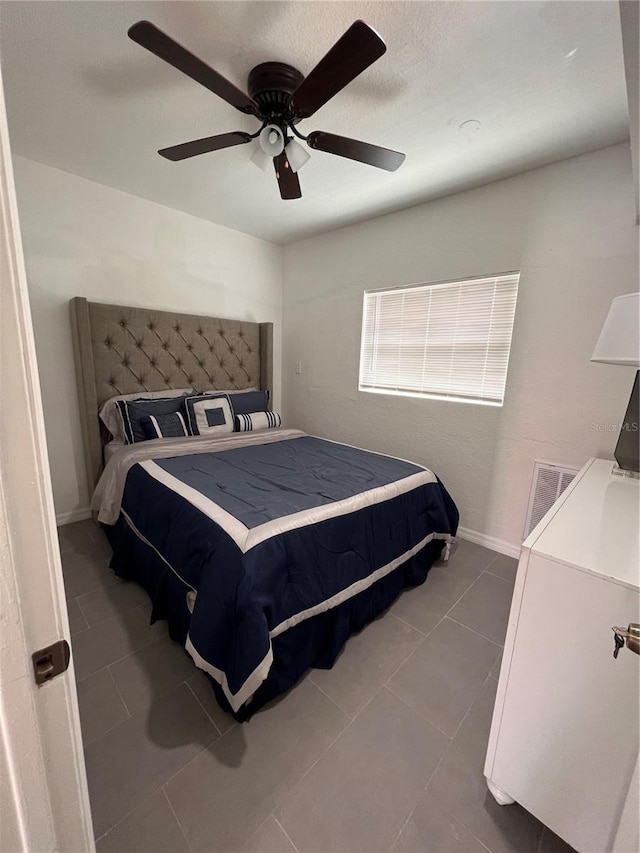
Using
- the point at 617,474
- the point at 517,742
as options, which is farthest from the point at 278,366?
the point at 517,742

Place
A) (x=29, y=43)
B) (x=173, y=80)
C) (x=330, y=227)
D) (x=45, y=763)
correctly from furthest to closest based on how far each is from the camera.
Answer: (x=330, y=227)
(x=173, y=80)
(x=29, y=43)
(x=45, y=763)

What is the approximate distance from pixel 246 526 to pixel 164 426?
1450 millimetres

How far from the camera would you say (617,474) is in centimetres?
144

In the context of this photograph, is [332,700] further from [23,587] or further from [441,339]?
[441,339]

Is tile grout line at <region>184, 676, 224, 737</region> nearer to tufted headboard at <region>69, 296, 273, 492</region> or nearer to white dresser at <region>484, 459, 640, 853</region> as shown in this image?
white dresser at <region>484, 459, 640, 853</region>

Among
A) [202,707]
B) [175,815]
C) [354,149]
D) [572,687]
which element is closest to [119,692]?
[202,707]

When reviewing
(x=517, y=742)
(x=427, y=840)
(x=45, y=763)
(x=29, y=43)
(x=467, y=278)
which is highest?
(x=29, y=43)

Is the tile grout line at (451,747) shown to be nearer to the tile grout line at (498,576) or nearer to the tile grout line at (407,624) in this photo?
the tile grout line at (407,624)

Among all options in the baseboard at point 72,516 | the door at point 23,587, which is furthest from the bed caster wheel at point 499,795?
the baseboard at point 72,516

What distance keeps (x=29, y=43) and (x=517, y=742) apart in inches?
109

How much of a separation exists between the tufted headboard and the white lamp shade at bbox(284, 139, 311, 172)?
1.61 m

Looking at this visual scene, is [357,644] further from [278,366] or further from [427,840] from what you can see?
[278,366]

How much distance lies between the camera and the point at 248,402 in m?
3.00

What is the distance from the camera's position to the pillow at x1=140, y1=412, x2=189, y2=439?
2373mm
